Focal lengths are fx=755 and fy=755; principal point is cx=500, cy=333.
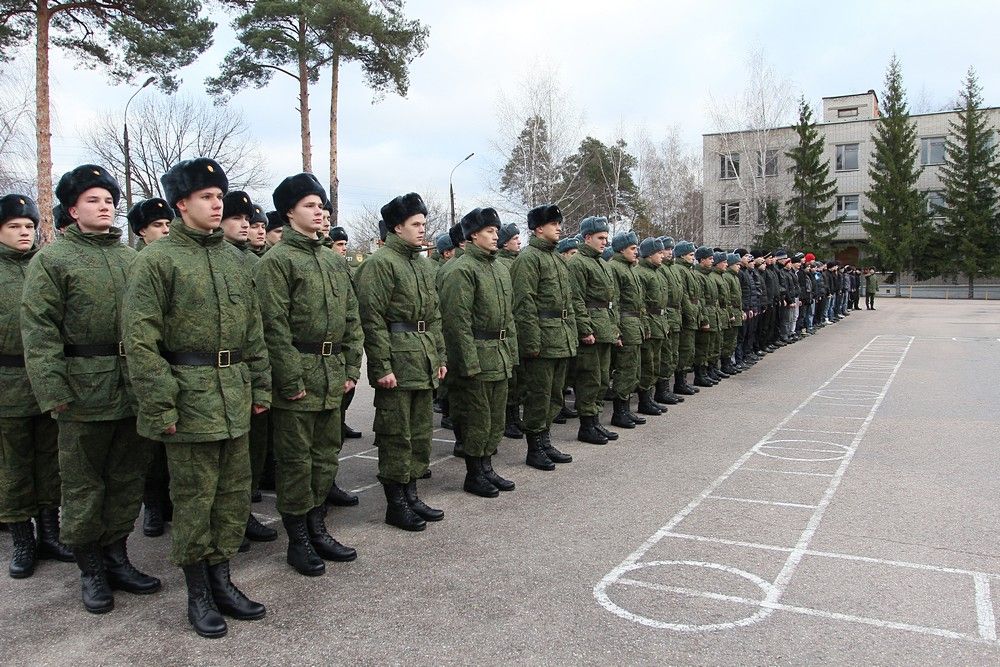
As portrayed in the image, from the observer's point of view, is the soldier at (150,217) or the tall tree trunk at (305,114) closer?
the soldier at (150,217)

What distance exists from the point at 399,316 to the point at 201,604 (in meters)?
2.39

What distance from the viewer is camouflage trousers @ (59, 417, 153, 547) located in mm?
4203

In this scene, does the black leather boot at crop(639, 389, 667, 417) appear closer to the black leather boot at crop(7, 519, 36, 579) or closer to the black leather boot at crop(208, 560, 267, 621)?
the black leather boot at crop(208, 560, 267, 621)

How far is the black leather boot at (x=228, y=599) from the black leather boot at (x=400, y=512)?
145cm

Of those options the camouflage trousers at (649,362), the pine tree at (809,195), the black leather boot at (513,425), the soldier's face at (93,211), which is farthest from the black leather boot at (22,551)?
the pine tree at (809,195)

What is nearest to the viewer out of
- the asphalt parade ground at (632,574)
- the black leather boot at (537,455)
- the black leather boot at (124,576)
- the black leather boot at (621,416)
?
the asphalt parade ground at (632,574)

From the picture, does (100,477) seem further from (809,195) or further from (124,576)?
(809,195)

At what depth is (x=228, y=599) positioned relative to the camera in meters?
4.00

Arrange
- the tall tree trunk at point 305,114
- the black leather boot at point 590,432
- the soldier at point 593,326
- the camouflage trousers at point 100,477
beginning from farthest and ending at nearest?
the tall tree trunk at point 305,114 < the black leather boot at point 590,432 < the soldier at point 593,326 < the camouflage trousers at point 100,477

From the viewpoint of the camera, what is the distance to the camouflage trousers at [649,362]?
9812 millimetres

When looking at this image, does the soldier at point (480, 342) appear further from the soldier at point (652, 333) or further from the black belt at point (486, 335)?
the soldier at point (652, 333)

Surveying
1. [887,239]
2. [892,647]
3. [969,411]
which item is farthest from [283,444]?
[887,239]

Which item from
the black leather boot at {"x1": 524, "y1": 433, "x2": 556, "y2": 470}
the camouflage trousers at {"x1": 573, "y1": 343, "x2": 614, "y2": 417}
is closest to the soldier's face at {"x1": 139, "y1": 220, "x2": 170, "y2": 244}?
the black leather boot at {"x1": 524, "y1": 433, "x2": 556, "y2": 470}

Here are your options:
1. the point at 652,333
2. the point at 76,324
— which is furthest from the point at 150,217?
the point at 652,333
